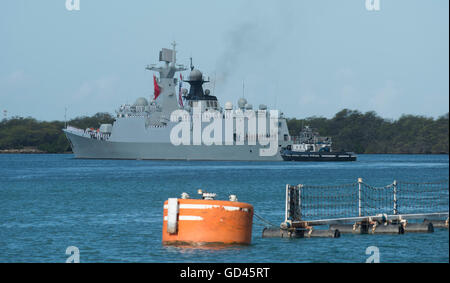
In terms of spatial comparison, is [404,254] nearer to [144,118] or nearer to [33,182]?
[33,182]

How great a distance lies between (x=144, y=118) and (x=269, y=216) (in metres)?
78.0

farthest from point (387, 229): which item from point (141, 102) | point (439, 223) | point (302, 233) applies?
point (141, 102)

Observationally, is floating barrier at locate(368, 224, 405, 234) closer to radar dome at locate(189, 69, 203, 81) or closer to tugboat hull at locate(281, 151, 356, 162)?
tugboat hull at locate(281, 151, 356, 162)

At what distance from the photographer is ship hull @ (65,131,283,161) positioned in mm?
104938

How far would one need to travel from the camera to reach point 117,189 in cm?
5244

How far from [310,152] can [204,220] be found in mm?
93988

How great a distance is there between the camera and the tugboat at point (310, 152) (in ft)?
364

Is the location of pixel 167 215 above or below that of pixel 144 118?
below

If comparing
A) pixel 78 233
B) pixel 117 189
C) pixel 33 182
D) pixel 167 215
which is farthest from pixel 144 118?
pixel 167 215

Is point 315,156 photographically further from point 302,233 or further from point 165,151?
point 302,233

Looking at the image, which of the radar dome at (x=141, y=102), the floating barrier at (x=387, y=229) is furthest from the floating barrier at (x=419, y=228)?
the radar dome at (x=141, y=102)

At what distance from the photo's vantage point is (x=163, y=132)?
106750 millimetres

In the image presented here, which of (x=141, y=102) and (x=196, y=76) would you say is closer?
(x=196, y=76)

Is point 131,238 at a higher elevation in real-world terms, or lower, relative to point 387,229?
lower
